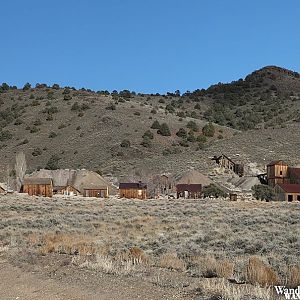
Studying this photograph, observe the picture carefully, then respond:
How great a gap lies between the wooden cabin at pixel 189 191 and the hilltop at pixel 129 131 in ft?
34.0

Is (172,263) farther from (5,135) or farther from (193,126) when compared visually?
(193,126)

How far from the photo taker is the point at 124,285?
1083 centimetres

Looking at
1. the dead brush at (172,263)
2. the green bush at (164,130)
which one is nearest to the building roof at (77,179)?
the green bush at (164,130)

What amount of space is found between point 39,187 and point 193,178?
2169cm

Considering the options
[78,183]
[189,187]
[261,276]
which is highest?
[78,183]

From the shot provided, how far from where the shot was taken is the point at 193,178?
7131 cm

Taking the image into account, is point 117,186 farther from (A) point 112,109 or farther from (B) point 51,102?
(B) point 51,102

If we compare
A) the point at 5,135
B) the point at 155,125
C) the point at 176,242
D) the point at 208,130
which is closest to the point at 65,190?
the point at 5,135

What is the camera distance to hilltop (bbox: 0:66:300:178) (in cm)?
8481

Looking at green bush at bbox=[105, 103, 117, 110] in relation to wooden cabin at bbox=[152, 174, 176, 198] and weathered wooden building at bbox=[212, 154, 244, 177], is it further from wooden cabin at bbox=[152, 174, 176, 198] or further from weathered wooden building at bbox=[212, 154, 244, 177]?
wooden cabin at bbox=[152, 174, 176, 198]

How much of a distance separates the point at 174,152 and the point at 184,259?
2975 inches

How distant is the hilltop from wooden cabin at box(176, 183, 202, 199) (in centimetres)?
1037

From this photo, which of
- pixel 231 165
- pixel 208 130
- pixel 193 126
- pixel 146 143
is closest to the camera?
pixel 231 165

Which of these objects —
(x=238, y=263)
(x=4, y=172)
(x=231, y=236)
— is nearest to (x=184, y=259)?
(x=238, y=263)
